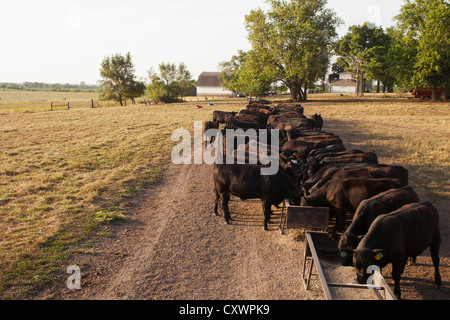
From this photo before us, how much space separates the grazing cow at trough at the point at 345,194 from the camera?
714cm

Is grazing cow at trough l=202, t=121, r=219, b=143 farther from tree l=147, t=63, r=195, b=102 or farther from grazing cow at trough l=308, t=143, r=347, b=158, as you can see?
tree l=147, t=63, r=195, b=102

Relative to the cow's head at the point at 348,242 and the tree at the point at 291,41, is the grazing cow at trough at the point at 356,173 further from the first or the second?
the tree at the point at 291,41

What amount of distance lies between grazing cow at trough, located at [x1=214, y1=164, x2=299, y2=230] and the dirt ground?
29.8 inches

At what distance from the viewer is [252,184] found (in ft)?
25.8

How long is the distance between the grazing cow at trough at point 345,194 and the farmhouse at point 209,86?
74096mm

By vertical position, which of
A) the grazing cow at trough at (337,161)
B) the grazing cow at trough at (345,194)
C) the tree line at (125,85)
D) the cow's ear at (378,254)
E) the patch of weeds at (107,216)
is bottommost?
the patch of weeds at (107,216)

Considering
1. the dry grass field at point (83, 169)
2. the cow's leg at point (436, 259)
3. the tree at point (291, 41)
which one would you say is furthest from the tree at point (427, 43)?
the cow's leg at point (436, 259)

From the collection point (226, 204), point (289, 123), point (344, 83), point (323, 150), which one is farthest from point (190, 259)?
point (344, 83)

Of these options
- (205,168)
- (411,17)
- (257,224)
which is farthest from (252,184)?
(411,17)

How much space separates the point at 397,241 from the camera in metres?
5.27

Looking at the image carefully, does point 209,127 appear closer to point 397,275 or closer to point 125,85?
point 397,275

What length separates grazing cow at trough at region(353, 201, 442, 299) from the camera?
16.9 ft

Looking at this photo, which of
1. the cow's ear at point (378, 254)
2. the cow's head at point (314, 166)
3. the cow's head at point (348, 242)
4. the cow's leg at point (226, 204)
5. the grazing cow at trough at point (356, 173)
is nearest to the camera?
the cow's ear at point (378, 254)

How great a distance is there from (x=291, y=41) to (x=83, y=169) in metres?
33.5
